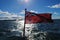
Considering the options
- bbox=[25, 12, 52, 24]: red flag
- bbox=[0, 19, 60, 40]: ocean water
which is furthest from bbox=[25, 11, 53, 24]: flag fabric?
bbox=[0, 19, 60, 40]: ocean water

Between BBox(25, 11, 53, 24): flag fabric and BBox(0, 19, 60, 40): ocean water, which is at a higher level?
BBox(25, 11, 53, 24): flag fabric

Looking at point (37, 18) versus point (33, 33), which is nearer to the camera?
point (37, 18)

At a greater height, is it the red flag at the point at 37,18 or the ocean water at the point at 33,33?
the red flag at the point at 37,18

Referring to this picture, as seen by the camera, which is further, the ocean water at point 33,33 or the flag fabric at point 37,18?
the ocean water at point 33,33

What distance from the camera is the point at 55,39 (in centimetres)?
3095

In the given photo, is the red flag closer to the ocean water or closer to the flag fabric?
the flag fabric

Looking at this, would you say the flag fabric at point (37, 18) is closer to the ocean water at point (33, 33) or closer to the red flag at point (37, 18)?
the red flag at point (37, 18)

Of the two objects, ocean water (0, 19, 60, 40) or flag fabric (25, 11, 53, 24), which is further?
ocean water (0, 19, 60, 40)

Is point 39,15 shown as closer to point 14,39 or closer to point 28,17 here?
point 28,17

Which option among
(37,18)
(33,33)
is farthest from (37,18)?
(33,33)

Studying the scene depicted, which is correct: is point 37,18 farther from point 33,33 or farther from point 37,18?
point 33,33

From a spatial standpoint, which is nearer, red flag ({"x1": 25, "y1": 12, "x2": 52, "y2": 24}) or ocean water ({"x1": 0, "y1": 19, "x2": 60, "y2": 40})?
red flag ({"x1": 25, "y1": 12, "x2": 52, "y2": 24})

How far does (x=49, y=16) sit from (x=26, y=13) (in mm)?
3019

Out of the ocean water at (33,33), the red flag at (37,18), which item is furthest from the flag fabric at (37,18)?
the ocean water at (33,33)
